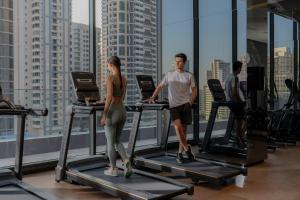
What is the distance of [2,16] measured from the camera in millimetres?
5152

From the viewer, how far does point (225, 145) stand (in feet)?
20.3

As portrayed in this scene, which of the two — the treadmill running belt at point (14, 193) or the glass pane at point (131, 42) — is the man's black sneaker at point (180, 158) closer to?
the glass pane at point (131, 42)

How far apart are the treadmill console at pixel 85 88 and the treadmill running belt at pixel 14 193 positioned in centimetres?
129

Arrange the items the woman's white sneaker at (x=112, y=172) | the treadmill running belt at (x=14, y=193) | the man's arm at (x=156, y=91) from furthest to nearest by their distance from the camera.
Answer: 1. the man's arm at (x=156, y=91)
2. the woman's white sneaker at (x=112, y=172)
3. the treadmill running belt at (x=14, y=193)

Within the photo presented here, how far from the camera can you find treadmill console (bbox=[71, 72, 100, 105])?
4523 mm

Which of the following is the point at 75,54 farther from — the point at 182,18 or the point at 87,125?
the point at 182,18

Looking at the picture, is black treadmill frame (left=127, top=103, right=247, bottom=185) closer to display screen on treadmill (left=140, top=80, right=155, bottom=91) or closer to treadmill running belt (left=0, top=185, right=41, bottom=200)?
display screen on treadmill (left=140, top=80, right=155, bottom=91)

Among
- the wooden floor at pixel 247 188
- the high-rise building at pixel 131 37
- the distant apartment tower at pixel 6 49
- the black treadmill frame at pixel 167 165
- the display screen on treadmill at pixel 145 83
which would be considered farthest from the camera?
the high-rise building at pixel 131 37

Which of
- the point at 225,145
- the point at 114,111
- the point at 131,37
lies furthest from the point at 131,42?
the point at 114,111

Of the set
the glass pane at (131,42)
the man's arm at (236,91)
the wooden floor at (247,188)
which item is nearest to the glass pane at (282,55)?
the man's arm at (236,91)

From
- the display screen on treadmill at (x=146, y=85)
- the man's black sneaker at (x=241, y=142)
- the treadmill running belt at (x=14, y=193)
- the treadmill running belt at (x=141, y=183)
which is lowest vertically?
the treadmill running belt at (x=14, y=193)

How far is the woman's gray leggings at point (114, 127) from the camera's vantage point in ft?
13.6

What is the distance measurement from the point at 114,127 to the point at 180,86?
1329 mm

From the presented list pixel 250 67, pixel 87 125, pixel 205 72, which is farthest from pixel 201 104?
pixel 87 125
